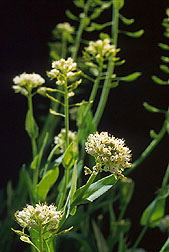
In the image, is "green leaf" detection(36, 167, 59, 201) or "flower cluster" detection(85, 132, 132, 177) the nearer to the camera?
"flower cluster" detection(85, 132, 132, 177)

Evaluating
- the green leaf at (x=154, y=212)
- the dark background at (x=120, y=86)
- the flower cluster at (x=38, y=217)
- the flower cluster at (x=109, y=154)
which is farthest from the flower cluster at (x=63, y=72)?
the dark background at (x=120, y=86)

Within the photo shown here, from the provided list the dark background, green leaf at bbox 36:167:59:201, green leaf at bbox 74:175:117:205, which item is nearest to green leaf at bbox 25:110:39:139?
green leaf at bbox 36:167:59:201

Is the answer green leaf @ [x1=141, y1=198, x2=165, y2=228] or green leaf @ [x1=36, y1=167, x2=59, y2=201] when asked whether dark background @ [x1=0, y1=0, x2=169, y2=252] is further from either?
green leaf @ [x1=36, y1=167, x2=59, y2=201]

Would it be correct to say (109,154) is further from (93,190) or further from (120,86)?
(120,86)

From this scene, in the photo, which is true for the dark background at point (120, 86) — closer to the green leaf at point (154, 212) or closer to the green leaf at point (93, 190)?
the green leaf at point (154, 212)

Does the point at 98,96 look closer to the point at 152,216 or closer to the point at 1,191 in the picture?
the point at 1,191

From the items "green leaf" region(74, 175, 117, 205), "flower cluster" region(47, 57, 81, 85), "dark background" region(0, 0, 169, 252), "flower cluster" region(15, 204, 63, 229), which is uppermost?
"dark background" region(0, 0, 169, 252)
